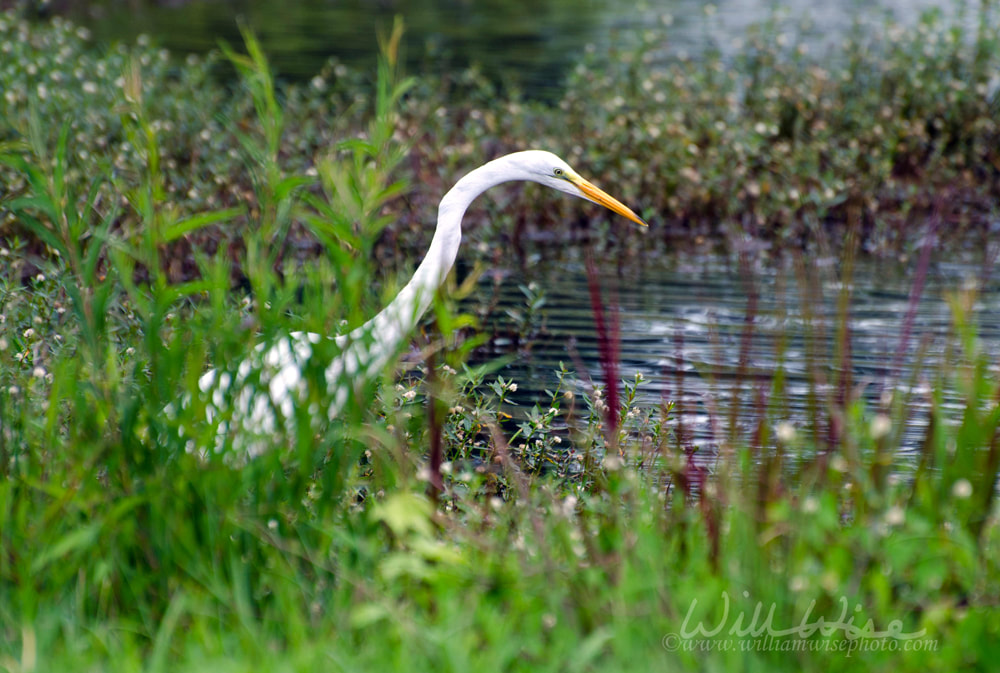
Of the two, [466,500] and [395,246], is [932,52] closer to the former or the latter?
[395,246]

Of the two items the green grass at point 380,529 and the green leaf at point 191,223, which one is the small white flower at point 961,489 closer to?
the green grass at point 380,529

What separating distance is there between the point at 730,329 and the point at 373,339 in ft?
14.2

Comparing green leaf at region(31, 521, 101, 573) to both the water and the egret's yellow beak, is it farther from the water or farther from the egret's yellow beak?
the water

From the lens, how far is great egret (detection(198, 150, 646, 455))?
3.07 meters

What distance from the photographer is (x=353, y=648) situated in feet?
8.65

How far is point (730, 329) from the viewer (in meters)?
7.04

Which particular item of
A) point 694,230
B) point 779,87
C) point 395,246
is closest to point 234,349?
point 395,246

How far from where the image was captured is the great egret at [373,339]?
3072 mm

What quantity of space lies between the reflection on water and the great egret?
945 millimetres

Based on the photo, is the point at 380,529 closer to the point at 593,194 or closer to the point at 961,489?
the point at 961,489

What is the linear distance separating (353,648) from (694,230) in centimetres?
717

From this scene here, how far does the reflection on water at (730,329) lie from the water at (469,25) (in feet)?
17.8

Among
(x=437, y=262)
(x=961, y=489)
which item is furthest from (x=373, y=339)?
(x=961, y=489)

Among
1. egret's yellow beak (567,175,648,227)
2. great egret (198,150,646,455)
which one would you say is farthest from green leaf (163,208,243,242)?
egret's yellow beak (567,175,648,227)
